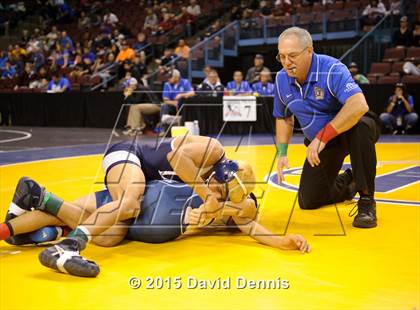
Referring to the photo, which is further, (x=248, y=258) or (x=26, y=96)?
(x=26, y=96)

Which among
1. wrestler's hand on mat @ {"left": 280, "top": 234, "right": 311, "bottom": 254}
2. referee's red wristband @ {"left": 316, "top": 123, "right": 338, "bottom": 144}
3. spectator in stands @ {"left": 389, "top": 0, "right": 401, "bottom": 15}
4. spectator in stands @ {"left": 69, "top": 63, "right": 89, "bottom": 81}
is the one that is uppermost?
spectator in stands @ {"left": 389, "top": 0, "right": 401, "bottom": 15}

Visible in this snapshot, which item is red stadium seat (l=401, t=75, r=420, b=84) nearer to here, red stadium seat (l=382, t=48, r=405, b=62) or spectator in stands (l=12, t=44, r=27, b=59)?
red stadium seat (l=382, t=48, r=405, b=62)

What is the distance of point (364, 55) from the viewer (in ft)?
42.4

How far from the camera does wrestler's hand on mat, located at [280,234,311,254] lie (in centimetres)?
293

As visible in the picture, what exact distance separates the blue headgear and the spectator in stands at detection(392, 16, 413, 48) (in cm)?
1071

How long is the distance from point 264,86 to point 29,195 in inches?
349

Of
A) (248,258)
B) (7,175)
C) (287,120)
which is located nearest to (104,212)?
(248,258)

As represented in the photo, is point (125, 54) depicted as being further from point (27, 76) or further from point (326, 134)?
point (326, 134)

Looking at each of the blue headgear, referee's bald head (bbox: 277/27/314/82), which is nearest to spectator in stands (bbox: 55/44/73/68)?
referee's bald head (bbox: 277/27/314/82)

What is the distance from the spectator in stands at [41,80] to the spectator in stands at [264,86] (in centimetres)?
842

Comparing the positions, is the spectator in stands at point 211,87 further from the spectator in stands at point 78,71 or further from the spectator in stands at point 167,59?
the spectator in stands at point 78,71

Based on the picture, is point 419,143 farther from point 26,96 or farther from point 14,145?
point 26,96

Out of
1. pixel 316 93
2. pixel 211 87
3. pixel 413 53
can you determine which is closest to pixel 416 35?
pixel 413 53

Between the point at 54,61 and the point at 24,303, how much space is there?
58.1 ft
